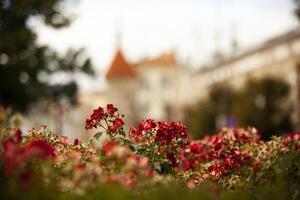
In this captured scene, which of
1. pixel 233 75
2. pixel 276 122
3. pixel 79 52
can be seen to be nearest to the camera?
pixel 79 52

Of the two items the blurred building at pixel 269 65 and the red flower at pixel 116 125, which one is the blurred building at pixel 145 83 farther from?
the red flower at pixel 116 125

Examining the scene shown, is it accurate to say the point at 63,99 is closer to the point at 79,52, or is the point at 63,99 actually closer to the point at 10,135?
the point at 79,52

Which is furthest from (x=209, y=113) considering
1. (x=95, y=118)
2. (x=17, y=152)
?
(x=17, y=152)

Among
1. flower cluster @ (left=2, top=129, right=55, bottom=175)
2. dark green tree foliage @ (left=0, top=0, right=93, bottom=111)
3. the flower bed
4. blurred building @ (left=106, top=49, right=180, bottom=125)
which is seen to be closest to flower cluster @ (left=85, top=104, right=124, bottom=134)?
the flower bed

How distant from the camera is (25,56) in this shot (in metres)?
26.6

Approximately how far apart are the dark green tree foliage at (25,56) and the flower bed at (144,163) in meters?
18.1

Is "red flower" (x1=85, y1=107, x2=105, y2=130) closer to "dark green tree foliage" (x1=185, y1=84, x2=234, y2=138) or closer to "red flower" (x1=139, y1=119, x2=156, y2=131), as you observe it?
"red flower" (x1=139, y1=119, x2=156, y2=131)

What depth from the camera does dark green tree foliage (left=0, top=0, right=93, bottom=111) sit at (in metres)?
25.7

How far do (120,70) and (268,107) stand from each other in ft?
179

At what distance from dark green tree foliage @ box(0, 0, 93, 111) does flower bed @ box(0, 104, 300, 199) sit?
59.5ft

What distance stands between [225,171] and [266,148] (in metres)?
0.45

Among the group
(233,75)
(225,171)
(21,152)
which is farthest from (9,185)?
(233,75)

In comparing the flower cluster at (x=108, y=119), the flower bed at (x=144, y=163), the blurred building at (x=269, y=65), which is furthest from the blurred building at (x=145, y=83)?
the flower cluster at (x=108, y=119)

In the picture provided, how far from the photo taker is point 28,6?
26875 mm
